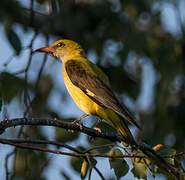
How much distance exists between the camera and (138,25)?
21.7 feet

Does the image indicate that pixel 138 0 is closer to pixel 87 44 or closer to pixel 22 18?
pixel 87 44

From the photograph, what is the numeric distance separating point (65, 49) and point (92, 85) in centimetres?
140

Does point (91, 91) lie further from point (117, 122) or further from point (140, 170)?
point (140, 170)

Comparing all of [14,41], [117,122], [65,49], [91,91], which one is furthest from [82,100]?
[65,49]

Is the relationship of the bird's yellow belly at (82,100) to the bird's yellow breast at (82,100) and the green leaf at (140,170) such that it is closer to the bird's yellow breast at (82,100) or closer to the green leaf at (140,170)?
the bird's yellow breast at (82,100)

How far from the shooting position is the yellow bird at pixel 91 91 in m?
3.41

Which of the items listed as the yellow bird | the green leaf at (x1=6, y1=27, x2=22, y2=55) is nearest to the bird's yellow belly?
the yellow bird

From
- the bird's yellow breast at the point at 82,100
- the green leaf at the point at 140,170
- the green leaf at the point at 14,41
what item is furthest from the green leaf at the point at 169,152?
the green leaf at the point at 14,41

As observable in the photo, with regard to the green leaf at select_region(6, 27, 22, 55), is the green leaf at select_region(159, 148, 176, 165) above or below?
below

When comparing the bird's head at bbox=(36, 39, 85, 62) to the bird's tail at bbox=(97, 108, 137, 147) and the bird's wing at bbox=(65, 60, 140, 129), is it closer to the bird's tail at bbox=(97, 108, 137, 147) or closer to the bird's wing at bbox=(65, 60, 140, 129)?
the bird's wing at bbox=(65, 60, 140, 129)

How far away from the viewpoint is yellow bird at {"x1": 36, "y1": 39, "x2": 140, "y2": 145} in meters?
3.41

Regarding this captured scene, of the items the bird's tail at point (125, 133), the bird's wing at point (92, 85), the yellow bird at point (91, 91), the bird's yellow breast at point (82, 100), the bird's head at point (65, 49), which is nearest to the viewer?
the bird's tail at point (125, 133)

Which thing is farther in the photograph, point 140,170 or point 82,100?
point 82,100

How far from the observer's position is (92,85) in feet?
13.5
